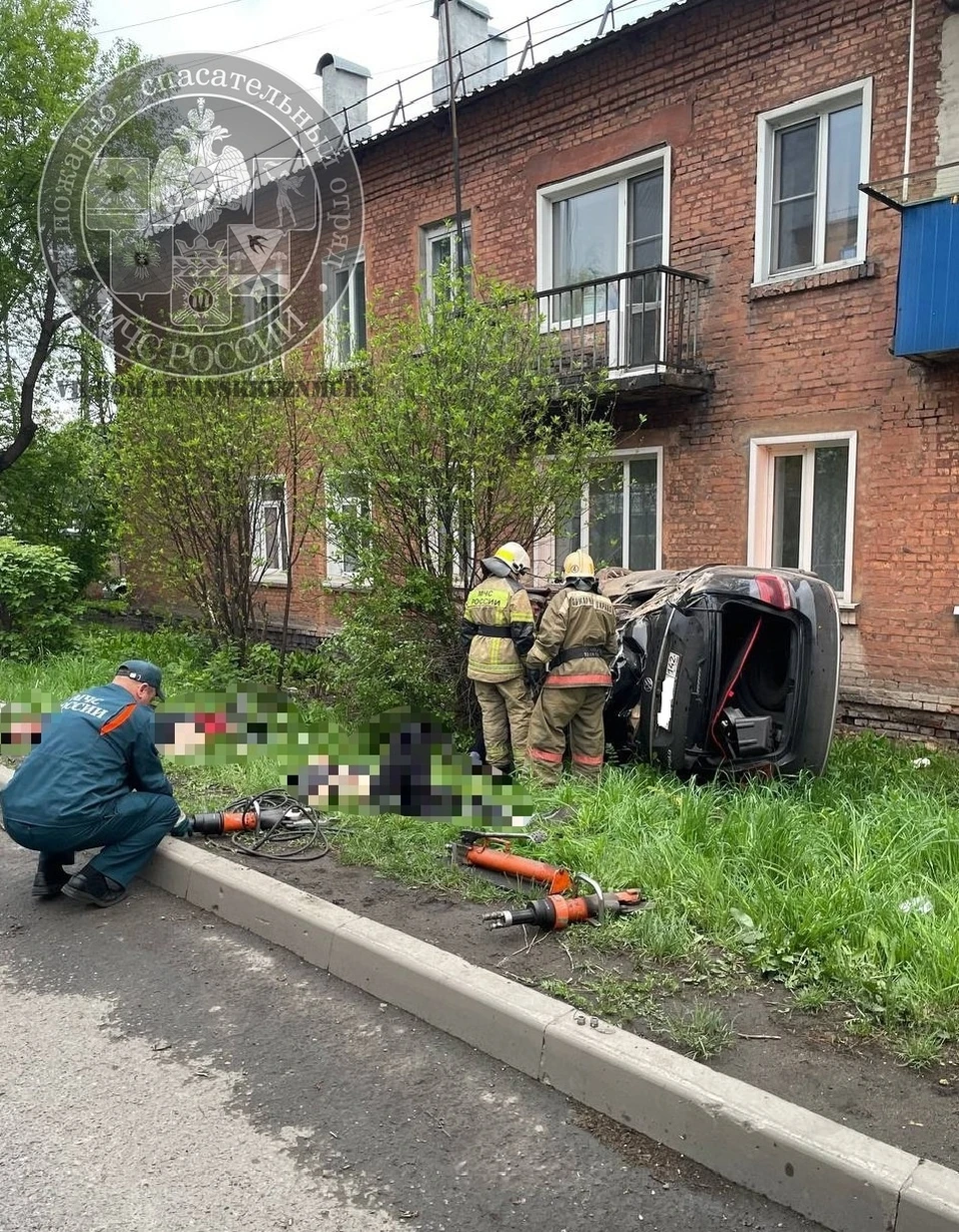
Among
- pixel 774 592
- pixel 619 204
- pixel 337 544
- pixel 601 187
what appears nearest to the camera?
pixel 774 592

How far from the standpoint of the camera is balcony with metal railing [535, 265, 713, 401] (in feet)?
30.0

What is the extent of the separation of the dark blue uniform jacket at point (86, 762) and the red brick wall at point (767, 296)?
620cm

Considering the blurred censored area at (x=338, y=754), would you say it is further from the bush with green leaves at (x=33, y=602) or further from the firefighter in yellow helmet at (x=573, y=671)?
the bush with green leaves at (x=33, y=602)

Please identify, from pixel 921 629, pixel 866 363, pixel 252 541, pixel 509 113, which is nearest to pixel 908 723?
pixel 921 629

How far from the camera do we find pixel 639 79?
975cm

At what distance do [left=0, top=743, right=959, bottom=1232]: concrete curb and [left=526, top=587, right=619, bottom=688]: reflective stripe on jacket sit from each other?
2.29 meters

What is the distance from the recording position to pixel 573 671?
240 inches

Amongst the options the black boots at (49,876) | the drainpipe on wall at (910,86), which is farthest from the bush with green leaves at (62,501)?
the drainpipe on wall at (910,86)

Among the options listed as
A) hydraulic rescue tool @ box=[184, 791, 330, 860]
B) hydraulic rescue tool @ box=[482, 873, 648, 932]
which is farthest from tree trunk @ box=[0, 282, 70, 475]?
hydraulic rescue tool @ box=[482, 873, 648, 932]

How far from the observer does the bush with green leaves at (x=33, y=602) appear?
11711mm

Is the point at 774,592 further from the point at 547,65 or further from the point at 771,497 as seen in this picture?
the point at 547,65

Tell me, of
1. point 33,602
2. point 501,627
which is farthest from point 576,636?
point 33,602

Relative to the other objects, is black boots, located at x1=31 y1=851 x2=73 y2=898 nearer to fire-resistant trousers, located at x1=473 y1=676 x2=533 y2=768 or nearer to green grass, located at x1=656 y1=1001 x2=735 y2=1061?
fire-resistant trousers, located at x1=473 y1=676 x2=533 y2=768

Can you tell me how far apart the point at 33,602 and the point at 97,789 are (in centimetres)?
820
